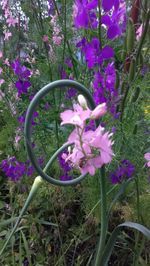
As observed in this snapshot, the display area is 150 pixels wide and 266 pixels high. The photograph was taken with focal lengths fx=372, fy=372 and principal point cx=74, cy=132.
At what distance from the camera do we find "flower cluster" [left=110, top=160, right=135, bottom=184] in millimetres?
1310

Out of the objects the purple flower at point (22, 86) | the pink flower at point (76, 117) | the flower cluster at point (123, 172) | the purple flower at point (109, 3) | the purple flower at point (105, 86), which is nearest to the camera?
the pink flower at point (76, 117)

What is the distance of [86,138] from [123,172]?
0.76 m

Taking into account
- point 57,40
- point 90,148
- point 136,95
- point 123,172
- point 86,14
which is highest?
point 57,40

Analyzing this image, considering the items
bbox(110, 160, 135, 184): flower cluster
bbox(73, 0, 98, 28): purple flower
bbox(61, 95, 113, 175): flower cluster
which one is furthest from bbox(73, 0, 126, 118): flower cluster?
bbox(61, 95, 113, 175): flower cluster

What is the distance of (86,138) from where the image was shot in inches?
22.7

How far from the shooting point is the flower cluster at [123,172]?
4.30 ft

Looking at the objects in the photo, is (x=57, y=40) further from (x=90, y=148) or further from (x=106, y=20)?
(x=90, y=148)

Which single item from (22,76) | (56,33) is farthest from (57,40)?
(22,76)

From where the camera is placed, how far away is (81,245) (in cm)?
151

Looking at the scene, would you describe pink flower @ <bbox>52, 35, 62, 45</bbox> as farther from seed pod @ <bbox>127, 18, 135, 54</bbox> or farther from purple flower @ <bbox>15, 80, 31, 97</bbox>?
seed pod @ <bbox>127, 18, 135, 54</bbox>

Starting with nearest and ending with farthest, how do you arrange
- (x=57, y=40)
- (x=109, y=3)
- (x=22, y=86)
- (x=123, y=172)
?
(x=109, y=3) < (x=123, y=172) < (x=22, y=86) < (x=57, y=40)

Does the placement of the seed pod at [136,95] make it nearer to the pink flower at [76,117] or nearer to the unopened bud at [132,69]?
the unopened bud at [132,69]

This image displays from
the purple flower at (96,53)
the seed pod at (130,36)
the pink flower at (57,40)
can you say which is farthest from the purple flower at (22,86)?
the seed pod at (130,36)

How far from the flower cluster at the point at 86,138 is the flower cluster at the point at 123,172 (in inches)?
28.5
